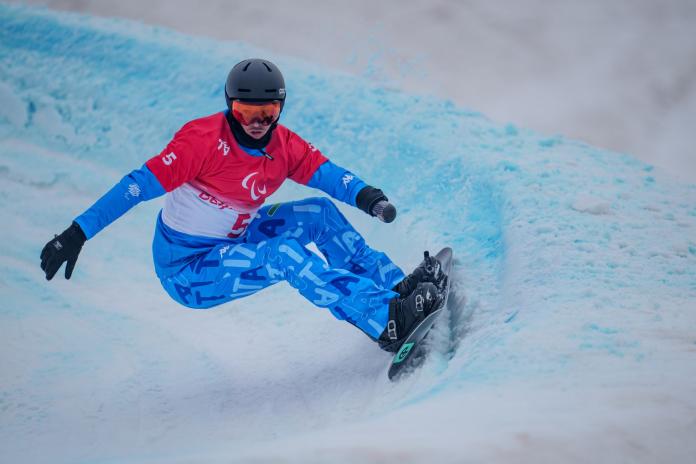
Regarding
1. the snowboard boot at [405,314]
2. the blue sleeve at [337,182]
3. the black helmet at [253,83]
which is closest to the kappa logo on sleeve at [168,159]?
the black helmet at [253,83]

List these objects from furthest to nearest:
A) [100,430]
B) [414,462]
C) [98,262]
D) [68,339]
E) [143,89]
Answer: [143,89] < [98,262] < [68,339] < [100,430] < [414,462]

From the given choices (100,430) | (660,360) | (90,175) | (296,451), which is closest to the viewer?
(296,451)

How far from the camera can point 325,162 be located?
2.88 metres

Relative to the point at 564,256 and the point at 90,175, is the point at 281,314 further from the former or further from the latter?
the point at 90,175

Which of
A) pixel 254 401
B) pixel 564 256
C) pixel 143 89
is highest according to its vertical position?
pixel 143 89

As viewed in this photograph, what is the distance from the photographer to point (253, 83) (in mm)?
2543

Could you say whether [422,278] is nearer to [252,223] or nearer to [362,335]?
[362,335]

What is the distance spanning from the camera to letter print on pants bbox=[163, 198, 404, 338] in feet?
8.11

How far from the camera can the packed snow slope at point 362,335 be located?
72.2 inches

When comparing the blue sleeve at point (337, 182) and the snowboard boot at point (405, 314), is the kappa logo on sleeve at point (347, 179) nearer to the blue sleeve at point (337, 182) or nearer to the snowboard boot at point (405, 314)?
the blue sleeve at point (337, 182)

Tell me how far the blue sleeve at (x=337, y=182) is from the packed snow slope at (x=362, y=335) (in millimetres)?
597

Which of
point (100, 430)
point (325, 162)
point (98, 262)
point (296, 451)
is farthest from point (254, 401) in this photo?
point (98, 262)

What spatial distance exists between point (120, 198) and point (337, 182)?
84 centimetres

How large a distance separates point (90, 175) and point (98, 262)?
98 centimetres
